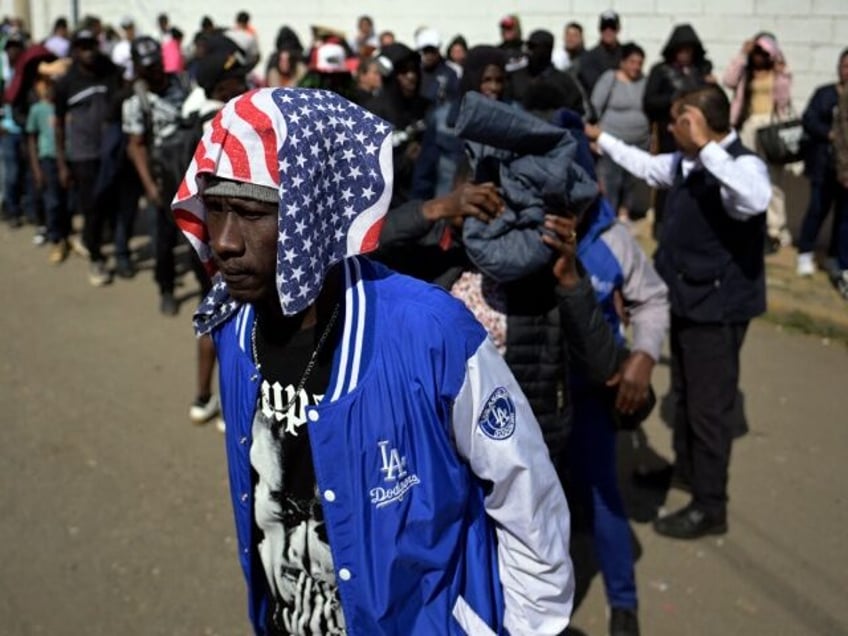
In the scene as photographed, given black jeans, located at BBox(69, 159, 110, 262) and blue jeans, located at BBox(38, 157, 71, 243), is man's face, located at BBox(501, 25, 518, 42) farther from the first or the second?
blue jeans, located at BBox(38, 157, 71, 243)

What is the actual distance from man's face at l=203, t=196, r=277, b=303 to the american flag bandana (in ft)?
0.20

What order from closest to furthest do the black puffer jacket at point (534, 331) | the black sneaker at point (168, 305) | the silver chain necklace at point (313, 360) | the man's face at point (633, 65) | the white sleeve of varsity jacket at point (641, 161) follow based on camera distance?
1. the silver chain necklace at point (313, 360)
2. the black puffer jacket at point (534, 331)
3. the white sleeve of varsity jacket at point (641, 161)
4. the black sneaker at point (168, 305)
5. the man's face at point (633, 65)

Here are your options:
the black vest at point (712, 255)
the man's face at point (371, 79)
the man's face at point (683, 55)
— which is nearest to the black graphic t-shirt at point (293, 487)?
the black vest at point (712, 255)

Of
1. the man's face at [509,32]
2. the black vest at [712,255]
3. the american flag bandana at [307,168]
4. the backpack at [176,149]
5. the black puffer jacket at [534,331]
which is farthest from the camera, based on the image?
the man's face at [509,32]

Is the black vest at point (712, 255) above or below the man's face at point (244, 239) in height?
below

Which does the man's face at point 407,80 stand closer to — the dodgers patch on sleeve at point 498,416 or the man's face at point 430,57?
the man's face at point 430,57

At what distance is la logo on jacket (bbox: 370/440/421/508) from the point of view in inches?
76.7

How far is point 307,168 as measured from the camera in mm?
1819

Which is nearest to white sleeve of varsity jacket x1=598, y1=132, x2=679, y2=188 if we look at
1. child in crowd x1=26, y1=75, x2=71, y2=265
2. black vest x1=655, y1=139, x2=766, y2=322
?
black vest x1=655, y1=139, x2=766, y2=322

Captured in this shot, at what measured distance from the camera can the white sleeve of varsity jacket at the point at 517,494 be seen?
6.55ft

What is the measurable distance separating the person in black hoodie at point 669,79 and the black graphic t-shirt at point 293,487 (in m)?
7.76

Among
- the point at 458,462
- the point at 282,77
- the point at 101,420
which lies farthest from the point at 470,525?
the point at 282,77

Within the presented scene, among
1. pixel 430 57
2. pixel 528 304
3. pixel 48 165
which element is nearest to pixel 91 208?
pixel 48 165

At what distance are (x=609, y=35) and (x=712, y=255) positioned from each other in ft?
23.1
